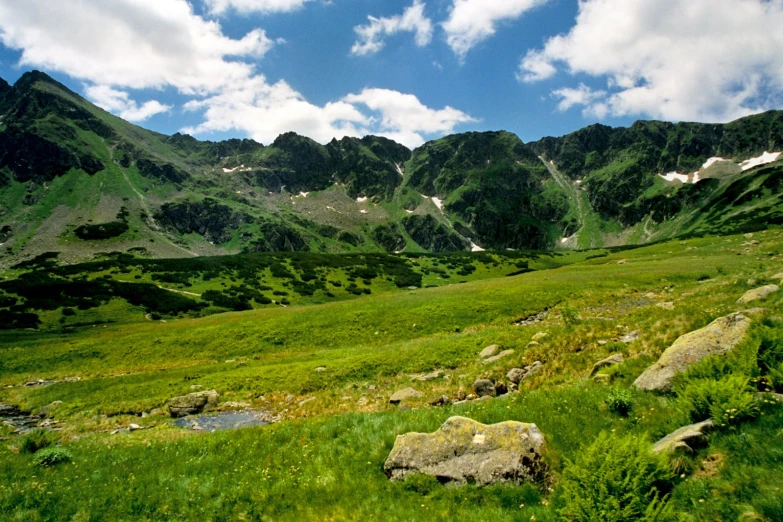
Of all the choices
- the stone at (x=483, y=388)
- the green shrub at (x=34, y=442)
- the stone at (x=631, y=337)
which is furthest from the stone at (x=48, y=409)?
the stone at (x=631, y=337)

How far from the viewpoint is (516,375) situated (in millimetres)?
19062

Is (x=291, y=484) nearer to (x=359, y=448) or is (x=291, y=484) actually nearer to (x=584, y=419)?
(x=359, y=448)

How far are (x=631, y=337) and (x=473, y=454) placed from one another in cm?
1456

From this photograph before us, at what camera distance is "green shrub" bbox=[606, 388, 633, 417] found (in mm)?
10508

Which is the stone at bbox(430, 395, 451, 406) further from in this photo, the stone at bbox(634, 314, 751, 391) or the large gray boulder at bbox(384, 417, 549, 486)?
the stone at bbox(634, 314, 751, 391)

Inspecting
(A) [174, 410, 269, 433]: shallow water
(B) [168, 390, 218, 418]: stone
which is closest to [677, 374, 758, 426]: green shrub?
(A) [174, 410, 269, 433]: shallow water

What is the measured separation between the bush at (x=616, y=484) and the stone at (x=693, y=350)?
16.7 ft

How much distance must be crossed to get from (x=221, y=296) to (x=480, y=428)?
78624mm

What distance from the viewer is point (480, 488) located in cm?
869

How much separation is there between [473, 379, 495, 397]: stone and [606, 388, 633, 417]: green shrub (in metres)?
7.46

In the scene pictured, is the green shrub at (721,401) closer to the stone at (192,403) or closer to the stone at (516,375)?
the stone at (516,375)

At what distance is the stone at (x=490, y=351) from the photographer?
25072 millimetres

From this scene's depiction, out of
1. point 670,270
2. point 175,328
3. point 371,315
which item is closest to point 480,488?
point 371,315

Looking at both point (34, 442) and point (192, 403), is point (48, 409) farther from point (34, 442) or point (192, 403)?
point (34, 442)
